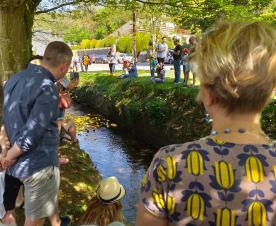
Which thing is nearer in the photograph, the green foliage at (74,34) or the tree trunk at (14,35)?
the tree trunk at (14,35)

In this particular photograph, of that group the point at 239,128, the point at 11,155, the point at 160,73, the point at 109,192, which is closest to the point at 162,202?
the point at 239,128

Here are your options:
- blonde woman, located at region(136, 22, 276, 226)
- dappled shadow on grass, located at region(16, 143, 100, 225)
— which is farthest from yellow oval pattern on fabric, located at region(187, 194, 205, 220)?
dappled shadow on grass, located at region(16, 143, 100, 225)

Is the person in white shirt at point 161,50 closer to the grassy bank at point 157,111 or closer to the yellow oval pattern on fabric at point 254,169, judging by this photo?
the grassy bank at point 157,111

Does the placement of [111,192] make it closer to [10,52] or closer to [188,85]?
[10,52]

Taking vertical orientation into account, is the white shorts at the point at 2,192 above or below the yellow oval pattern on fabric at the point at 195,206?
below

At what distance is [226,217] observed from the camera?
1333mm

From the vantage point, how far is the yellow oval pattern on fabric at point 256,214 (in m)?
1.33

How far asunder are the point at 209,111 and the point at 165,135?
10528 millimetres

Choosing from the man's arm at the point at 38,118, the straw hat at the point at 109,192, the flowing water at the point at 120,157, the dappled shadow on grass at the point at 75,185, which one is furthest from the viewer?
the flowing water at the point at 120,157

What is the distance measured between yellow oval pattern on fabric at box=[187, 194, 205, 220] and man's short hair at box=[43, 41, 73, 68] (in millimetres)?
2046

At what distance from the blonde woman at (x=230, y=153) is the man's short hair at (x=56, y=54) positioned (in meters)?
1.91

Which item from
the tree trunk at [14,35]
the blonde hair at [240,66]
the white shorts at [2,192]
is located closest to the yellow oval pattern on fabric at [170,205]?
the blonde hair at [240,66]

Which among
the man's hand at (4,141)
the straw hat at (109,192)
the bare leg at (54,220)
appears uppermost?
the man's hand at (4,141)

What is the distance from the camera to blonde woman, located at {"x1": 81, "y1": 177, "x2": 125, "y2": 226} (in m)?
2.40
